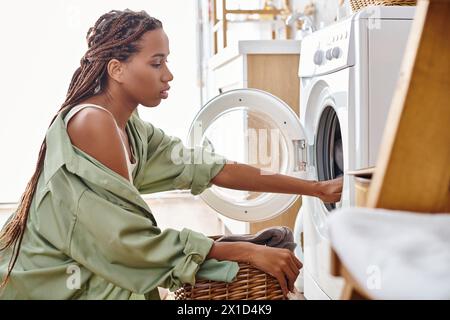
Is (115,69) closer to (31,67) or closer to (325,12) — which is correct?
(325,12)

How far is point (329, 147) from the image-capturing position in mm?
1945

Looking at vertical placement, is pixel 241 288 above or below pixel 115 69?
below

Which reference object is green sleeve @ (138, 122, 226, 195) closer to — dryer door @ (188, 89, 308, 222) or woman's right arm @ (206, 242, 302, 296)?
dryer door @ (188, 89, 308, 222)

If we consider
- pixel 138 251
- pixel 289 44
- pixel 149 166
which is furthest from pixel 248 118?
pixel 138 251

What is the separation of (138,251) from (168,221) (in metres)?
2.61

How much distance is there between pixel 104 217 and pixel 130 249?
88 mm

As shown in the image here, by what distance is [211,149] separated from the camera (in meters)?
2.03

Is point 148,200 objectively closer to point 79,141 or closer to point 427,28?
point 79,141

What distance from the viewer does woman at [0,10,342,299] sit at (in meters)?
1.31

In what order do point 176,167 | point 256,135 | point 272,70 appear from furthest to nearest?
point 272,70 < point 256,135 < point 176,167

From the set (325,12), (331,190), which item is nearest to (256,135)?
(331,190)

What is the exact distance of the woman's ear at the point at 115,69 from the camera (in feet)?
4.90

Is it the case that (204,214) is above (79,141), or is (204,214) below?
below

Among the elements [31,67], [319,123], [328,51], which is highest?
[328,51]
